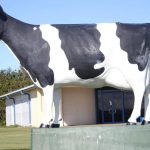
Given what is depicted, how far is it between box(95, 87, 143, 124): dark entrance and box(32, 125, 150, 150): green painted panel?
26031 millimetres

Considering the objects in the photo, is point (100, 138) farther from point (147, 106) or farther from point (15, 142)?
point (15, 142)

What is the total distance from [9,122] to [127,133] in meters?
38.1

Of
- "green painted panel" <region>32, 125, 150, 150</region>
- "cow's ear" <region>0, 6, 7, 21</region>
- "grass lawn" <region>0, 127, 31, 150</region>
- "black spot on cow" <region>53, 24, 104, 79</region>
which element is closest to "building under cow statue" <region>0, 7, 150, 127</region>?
"black spot on cow" <region>53, 24, 104, 79</region>

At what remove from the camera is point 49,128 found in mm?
5770

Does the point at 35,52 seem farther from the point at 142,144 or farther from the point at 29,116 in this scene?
the point at 29,116

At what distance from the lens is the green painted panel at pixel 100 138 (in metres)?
5.50

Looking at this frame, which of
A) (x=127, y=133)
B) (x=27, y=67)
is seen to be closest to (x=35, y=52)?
(x=27, y=67)

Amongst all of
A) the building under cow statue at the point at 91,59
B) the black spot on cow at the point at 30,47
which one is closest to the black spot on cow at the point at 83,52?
the building under cow statue at the point at 91,59

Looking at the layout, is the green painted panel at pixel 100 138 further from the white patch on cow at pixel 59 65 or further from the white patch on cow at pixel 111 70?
the white patch on cow at pixel 59 65

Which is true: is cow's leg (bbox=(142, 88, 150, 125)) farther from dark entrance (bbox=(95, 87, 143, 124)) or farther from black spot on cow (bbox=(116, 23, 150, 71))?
dark entrance (bbox=(95, 87, 143, 124))

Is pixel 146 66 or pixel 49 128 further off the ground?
pixel 146 66

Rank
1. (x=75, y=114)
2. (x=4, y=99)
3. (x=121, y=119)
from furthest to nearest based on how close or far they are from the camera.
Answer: (x=4, y=99) < (x=121, y=119) < (x=75, y=114)

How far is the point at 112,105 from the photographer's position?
1296 inches

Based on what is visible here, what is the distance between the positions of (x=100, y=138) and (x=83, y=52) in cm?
101
